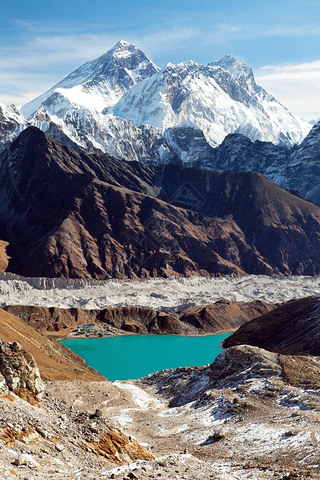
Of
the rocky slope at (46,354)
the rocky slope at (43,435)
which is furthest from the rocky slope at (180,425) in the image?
the rocky slope at (46,354)

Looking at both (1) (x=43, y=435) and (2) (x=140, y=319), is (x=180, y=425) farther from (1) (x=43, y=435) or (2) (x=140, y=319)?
(2) (x=140, y=319)

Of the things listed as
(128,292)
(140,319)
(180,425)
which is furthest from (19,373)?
(128,292)

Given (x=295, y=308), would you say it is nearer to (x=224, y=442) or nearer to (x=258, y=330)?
(x=258, y=330)

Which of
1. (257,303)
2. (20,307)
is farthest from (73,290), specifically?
(257,303)

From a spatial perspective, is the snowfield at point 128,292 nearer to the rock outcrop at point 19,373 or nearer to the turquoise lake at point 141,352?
the turquoise lake at point 141,352

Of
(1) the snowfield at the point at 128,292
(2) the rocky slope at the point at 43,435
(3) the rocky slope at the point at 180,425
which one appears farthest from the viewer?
(1) the snowfield at the point at 128,292

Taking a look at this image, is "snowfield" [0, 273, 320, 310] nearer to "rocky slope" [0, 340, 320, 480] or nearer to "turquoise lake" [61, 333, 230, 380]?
"turquoise lake" [61, 333, 230, 380]
